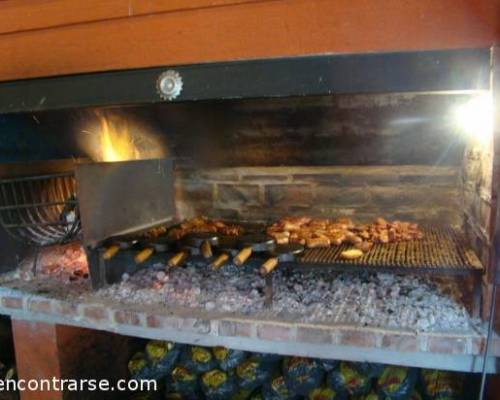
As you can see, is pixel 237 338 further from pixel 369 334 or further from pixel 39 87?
pixel 39 87

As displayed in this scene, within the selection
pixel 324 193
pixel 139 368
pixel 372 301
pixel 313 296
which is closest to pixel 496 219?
pixel 372 301

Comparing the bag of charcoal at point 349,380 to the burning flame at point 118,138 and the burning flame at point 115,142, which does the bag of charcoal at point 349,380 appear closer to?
the burning flame at point 118,138

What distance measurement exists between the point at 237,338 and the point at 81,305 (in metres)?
0.66

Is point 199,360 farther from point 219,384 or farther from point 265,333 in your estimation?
point 265,333

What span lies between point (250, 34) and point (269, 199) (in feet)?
3.83

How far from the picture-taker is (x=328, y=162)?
218cm

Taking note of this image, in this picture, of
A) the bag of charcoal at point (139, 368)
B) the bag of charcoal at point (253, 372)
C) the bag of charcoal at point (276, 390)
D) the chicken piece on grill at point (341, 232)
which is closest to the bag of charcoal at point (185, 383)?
the bag of charcoal at point (139, 368)

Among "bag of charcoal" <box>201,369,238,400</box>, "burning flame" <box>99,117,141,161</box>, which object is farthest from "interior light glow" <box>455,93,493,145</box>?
"burning flame" <box>99,117,141,161</box>

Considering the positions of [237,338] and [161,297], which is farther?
[161,297]

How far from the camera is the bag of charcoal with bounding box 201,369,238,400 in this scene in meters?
1.89

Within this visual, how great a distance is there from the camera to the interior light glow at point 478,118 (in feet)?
4.18

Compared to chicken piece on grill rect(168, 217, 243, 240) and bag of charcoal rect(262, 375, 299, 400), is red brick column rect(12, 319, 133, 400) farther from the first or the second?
bag of charcoal rect(262, 375, 299, 400)

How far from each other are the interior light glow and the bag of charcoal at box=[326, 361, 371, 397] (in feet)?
3.46

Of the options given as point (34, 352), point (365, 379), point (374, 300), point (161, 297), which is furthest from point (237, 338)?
point (34, 352)
